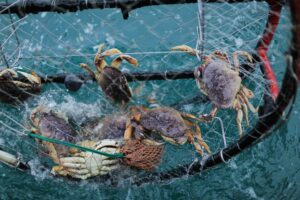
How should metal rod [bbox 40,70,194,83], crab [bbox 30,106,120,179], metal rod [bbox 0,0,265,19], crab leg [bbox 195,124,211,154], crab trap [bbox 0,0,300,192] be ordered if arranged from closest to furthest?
1. metal rod [bbox 0,0,265,19]
2. crab trap [bbox 0,0,300,192]
3. crab [bbox 30,106,120,179]
4. crab leg [bbox 195,124,211,154]
5. metal rod [bbox 40,70,194,83]

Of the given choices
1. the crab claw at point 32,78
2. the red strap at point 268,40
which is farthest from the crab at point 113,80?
the red strap at point 268,40

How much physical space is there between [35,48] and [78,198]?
1.53 meters

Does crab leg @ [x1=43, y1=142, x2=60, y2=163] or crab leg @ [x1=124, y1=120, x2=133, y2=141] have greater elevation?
crab leg @ [x1=124, y1=120, x2=133, y2=141]

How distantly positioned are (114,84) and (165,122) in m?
0.42

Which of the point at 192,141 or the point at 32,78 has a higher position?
the point at 32,78

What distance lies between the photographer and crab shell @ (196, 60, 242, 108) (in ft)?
9.55

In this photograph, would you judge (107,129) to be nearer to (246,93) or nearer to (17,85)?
(17,85)

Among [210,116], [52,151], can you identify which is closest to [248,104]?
[210,116]

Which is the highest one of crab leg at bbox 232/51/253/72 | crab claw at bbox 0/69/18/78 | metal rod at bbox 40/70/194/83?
crab claw at bbox 0/69/18/78

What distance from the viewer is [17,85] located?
10.3 ft

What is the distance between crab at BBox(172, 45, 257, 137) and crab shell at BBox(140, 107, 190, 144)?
0.73 ft

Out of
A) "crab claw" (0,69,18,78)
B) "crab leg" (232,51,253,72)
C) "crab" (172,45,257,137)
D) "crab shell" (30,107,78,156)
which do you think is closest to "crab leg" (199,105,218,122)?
"crab" (172,45,257,137)

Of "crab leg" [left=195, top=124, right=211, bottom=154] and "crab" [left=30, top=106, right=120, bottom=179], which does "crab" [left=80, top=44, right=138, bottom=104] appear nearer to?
"crab" [left=30, top=106, right=120, bottom=179]

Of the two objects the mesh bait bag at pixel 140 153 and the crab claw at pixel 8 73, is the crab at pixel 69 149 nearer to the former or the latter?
the mesh bait bag at pixel 140 153
